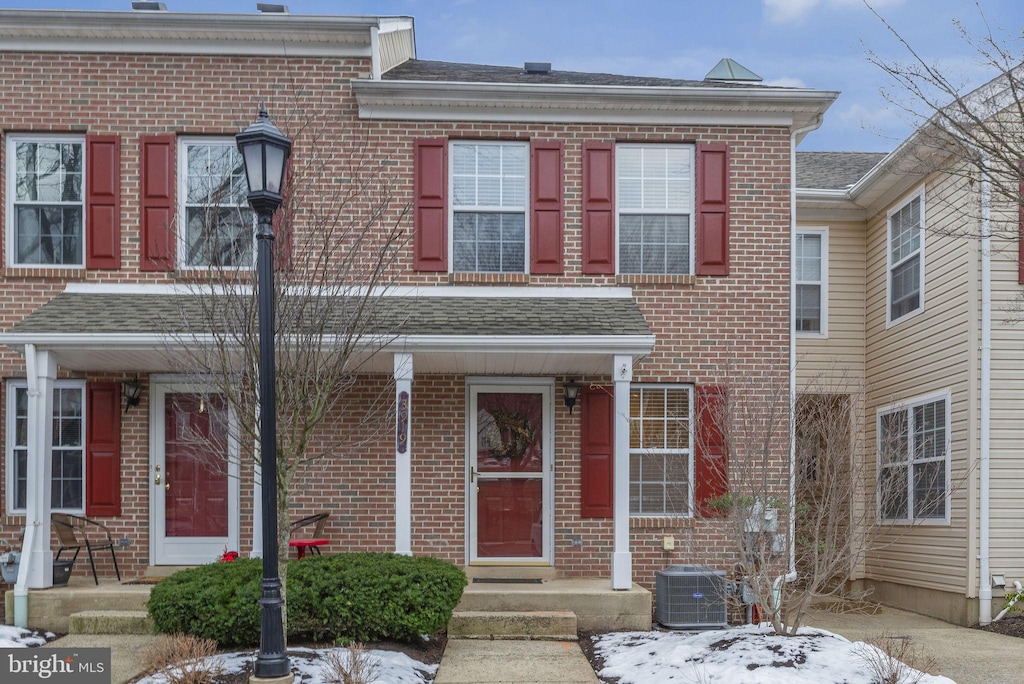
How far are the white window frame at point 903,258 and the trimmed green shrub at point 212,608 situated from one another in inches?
346

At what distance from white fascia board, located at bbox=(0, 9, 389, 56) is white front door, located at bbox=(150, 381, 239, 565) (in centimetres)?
376

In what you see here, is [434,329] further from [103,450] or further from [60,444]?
[60,444]

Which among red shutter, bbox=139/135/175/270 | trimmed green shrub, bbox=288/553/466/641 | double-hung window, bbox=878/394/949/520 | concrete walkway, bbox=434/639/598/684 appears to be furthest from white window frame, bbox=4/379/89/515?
double-hung window, bbox=878/394/949/520

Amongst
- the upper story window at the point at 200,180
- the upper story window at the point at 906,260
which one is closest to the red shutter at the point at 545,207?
the upper story window at the point at 200,180

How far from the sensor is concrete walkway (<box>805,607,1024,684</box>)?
8.18 m

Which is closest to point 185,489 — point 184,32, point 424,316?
point 424,316

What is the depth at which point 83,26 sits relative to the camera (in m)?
10.8

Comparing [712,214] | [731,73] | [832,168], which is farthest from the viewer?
[832,168]

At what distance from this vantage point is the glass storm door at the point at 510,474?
36.4 feet

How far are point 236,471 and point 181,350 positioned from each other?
2042 mm

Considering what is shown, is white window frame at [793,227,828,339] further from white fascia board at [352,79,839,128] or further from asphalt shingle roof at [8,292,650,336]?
asphalt shingle roof at [8,292,650,336]

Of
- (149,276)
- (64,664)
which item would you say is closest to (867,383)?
(149,276)

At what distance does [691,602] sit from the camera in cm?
978

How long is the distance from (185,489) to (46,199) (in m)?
3.56
